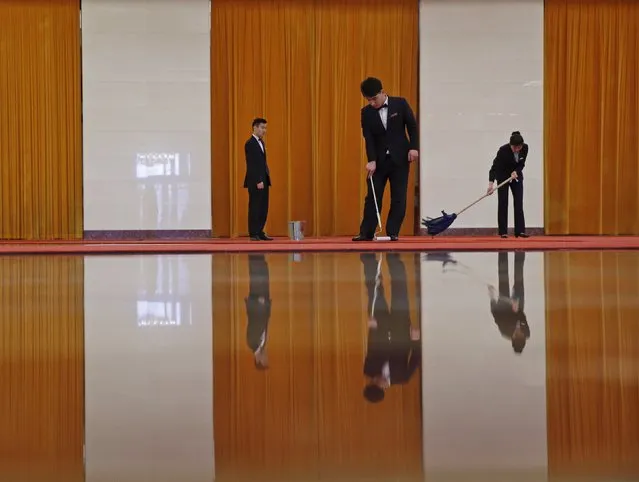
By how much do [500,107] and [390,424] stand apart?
416 inches

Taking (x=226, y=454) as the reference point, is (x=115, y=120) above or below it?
above

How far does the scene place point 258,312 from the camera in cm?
308

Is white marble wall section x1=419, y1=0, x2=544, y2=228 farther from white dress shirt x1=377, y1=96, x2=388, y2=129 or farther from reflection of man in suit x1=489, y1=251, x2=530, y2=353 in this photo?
reflection of man in suit x1=489, y1=251, x2=530, y2=353

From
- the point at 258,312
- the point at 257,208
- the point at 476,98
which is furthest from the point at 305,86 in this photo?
the point at 258,312

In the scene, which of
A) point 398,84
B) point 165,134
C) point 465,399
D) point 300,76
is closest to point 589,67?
point 398,84

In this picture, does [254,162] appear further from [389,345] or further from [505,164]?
[389,345]

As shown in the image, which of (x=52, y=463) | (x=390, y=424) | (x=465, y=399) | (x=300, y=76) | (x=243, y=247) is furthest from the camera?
(x=300, y=76)

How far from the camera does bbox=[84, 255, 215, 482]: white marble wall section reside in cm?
119

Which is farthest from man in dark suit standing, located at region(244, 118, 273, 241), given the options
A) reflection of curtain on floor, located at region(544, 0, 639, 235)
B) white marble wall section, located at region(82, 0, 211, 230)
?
reflection of curtain on floor, located at region(544, 0, 639, 235)

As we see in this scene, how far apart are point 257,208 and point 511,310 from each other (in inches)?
259

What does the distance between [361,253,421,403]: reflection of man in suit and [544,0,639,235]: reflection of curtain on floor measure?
8114mm

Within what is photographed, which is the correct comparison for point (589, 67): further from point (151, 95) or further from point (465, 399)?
point (465, 399)

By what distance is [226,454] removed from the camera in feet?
4.00

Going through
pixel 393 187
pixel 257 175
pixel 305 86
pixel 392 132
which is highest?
pixel 305 86
